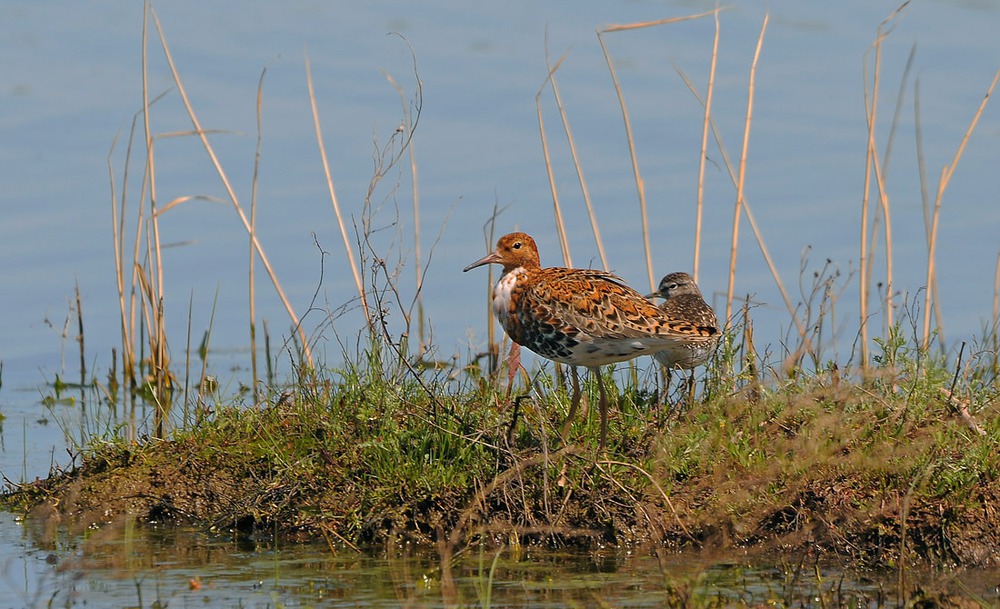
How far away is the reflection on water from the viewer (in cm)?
618

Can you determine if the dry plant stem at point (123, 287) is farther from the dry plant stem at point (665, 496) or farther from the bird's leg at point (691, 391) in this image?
the dry plant stem at point (665, 496)

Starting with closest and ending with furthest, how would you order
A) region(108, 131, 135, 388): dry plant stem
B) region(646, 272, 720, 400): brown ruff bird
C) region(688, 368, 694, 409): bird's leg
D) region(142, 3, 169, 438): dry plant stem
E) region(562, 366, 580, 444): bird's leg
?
region(562, 366, 580, 444): bird's leg → region(646, 272, 720, 400): brown ruff bird → region(688, 368, 694, 409): bird's leg → region(142, 3, 169, 438): dry plant stem → region(108, 131, 135, 388): dry plant stem

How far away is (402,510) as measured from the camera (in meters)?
7.06

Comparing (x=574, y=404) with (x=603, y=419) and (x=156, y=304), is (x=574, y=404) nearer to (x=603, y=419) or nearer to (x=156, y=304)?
(x=603, y=419)

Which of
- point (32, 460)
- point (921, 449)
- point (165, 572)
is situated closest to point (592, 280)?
point (921, 449)

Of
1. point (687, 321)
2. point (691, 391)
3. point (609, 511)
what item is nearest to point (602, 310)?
point (687, 321)

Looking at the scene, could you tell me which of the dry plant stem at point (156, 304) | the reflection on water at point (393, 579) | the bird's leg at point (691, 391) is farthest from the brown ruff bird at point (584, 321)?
the dry plant stem at point (156, 304)

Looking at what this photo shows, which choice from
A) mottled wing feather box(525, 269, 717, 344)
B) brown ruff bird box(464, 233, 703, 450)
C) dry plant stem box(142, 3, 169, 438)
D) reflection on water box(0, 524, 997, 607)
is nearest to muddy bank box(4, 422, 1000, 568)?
reflection on water box(0, 524, 997, 607)

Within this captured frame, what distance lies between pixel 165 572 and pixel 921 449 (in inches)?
140

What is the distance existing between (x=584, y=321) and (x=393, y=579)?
169cm

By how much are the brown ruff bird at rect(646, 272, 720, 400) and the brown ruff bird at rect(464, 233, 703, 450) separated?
69mm

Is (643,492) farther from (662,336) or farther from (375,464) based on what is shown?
(375,464)

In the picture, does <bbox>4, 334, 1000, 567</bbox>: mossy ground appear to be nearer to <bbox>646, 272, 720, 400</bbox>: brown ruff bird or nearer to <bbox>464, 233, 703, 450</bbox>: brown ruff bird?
<bbox>646, 272, 720, 400</bbox>: brown ruff bird

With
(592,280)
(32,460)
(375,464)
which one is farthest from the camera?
(32,460)
